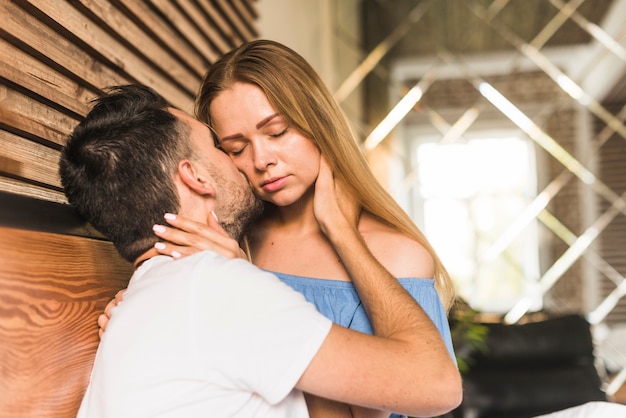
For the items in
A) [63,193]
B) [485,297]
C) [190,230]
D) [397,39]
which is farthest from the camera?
[397,39]

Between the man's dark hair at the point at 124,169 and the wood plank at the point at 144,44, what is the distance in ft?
1.16

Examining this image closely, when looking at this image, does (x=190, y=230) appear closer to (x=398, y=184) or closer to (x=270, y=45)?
(x=270, y=45)

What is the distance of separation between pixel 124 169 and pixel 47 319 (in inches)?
10.9

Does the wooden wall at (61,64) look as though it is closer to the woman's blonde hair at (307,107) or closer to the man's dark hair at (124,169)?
the man's dark hair at (124,169)

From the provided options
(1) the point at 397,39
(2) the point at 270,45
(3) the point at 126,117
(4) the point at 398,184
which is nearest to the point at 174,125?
(3) the point at 126,117

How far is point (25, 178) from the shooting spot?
1148 mm

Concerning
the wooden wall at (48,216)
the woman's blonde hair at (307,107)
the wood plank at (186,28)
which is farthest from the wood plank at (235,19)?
the woman's blonde hair at (307,107)

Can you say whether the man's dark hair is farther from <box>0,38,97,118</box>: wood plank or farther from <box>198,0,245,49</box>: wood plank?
<box>198,0,245,49</box>: wood plank

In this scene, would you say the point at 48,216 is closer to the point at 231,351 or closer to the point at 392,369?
the point at 231,351

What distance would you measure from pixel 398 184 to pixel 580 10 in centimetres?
158

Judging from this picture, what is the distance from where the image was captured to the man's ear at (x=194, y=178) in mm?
1185

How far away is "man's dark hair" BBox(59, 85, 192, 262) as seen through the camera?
115cm

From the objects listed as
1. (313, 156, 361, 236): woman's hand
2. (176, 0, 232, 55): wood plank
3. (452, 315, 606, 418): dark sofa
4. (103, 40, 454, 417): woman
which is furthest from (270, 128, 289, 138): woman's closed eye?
(452, 315, 606, 418): dark sofa

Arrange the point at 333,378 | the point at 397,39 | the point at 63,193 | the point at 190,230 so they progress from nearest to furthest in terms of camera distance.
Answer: the point at 333,378 < the point at 190,230 < the point at 63,193 < the point at 397,39
